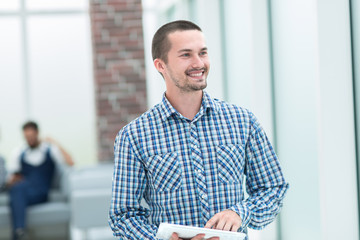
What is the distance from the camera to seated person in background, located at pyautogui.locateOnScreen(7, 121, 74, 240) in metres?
5.73

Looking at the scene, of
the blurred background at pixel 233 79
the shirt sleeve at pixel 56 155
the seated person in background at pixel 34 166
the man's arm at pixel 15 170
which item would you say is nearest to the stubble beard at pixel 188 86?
the blurred background at pixel 233 79

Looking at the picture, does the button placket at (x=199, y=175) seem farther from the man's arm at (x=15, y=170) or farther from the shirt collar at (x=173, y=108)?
the man's arm at (x=15, y=170)

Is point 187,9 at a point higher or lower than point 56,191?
higher

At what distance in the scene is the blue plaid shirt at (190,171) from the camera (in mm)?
1526

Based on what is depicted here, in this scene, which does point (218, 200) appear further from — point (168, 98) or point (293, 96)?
point (293, 96)

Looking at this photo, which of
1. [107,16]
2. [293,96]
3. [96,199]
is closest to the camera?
[293,96]

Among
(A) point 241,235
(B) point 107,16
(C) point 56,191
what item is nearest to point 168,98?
(A) point 241,235

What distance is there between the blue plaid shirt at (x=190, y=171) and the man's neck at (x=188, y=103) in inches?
0.8

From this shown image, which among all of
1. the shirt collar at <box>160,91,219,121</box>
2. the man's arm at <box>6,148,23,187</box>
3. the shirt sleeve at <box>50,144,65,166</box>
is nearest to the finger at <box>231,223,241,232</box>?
the shirt collar at <box>160,91,219,121</box>

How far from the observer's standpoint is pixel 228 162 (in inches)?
60.2

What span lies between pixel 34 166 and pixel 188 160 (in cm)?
478

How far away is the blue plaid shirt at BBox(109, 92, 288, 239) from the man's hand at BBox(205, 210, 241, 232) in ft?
0.14

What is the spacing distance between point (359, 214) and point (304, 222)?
64 centimetres

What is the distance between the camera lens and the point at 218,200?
154 cm
